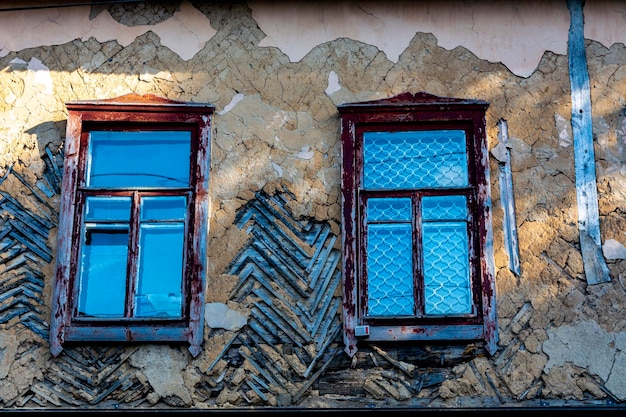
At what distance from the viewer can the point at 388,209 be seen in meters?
7.91

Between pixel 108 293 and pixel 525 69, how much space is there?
353 cm

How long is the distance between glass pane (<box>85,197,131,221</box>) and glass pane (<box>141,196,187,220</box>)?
0.43ft

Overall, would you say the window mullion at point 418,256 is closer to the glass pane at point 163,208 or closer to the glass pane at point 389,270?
the glass pane at point 389,270

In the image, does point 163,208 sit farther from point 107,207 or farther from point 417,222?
point 417,222

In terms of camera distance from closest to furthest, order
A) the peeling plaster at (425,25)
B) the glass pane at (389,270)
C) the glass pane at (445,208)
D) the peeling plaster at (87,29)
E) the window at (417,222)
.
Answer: the window at (417,222) < the glass pane at (389,270) < the glass pane at (445,208) < the peeling plaster at (425,25) < the peeling plaster at (87,29)

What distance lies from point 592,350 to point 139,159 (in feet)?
11.7

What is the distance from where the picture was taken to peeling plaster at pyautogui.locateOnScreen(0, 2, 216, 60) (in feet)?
27.5

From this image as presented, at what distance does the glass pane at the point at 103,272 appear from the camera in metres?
7.73

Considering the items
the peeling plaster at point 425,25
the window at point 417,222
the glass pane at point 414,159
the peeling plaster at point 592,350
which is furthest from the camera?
the peeling plaster at point 425,25

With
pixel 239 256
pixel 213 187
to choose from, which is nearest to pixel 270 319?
pixel 239 256

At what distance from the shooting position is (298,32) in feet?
27.4

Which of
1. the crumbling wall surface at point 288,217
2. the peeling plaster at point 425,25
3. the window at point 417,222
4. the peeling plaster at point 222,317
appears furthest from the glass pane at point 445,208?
the peeling plaster at point 222,317

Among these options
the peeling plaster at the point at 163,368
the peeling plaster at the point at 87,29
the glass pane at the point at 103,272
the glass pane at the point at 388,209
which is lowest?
the peeling plaster at the point at 163,368

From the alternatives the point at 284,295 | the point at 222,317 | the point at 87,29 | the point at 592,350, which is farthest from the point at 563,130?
the point at 87,29
